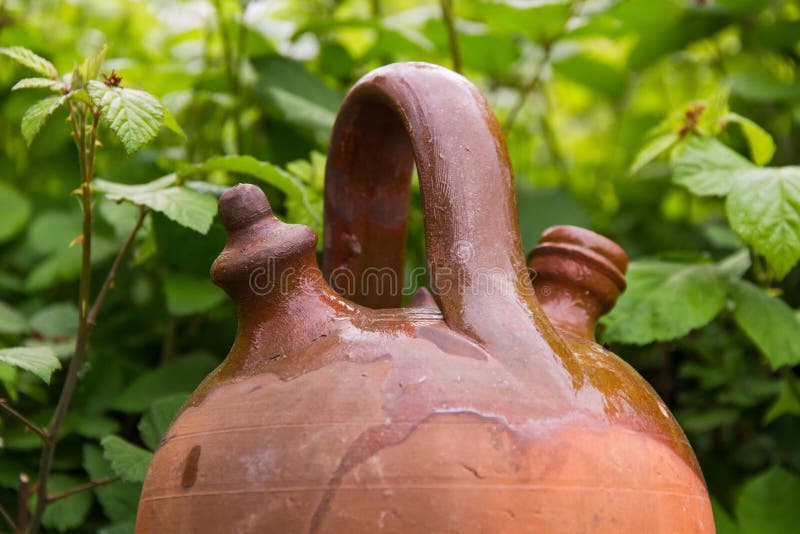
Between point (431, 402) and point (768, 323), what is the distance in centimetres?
93

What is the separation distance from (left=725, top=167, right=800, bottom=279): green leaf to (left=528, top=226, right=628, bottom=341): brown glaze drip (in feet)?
0.93

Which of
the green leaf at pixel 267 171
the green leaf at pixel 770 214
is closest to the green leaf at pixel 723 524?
the green leaf at pixel 770 214

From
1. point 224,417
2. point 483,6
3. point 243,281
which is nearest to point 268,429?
point 224,417

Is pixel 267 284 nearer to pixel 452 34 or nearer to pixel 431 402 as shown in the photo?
pixel 431 402

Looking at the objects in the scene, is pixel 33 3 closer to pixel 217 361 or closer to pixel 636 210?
pixel 217 361

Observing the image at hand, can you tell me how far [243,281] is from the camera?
45.5 inches

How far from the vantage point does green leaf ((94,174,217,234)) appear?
1456 millimetres

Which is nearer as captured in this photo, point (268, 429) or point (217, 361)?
point (268, 429)

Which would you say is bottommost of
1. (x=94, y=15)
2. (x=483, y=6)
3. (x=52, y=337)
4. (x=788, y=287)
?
(x=788, y=287)

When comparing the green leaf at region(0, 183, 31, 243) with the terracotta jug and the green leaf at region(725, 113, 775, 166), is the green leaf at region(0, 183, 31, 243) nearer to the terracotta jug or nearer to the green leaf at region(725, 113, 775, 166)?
the terracotta jug

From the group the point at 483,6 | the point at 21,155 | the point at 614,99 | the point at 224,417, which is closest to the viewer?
the point at 224,417

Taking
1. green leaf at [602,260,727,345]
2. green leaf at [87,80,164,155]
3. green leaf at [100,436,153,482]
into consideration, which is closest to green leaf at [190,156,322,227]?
green leaf at [87,80,164,155]

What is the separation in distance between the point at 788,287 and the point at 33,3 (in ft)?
7.43

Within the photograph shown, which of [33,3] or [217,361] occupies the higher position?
[33,3]
